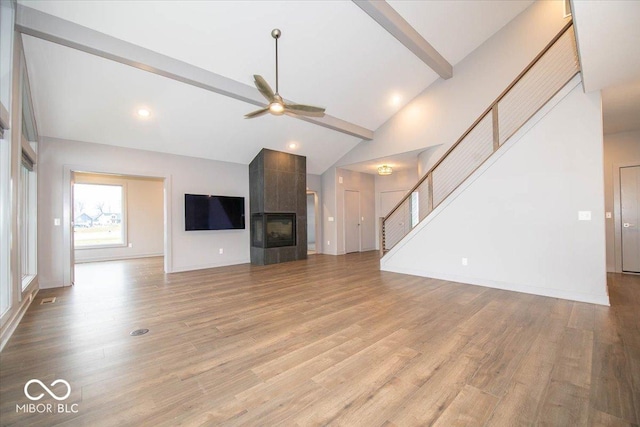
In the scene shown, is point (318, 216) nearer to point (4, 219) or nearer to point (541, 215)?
point (541, 215)

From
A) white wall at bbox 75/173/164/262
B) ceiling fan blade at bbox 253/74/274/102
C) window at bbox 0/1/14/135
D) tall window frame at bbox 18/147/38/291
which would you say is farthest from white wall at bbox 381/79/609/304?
white wall at bbox 75/173/164/262

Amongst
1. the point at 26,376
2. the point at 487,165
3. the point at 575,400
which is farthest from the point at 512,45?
the point at 26,376

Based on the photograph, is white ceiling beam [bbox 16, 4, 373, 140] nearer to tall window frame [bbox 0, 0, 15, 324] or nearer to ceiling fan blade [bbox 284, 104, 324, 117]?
tall window frame [bbox 0, 0, 15, 324]

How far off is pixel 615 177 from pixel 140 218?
12.7 meters

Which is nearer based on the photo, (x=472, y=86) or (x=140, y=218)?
(x=472, y=86)

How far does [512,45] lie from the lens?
5.37 metres

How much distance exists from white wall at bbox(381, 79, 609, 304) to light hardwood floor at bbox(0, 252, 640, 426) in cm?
39

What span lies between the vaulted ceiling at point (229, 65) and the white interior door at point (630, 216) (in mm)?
4011

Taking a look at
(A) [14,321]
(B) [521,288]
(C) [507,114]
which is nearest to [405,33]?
(C) [507,114]

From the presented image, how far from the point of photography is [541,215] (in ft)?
13.0

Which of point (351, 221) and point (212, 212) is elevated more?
point (212, 212)

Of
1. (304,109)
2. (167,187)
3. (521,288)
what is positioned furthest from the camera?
(167,187)

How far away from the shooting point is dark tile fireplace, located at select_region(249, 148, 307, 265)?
7.01 meters

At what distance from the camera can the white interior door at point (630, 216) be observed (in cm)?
519
